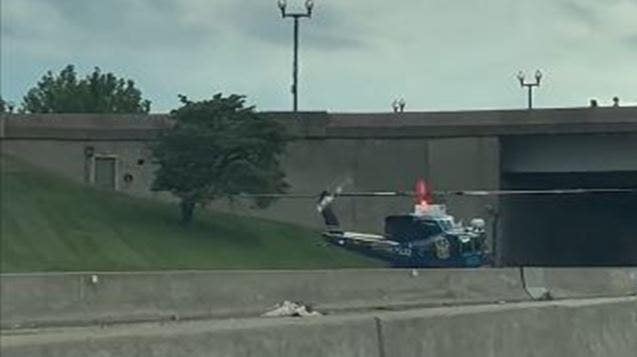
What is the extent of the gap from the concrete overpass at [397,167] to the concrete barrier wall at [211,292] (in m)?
0.44

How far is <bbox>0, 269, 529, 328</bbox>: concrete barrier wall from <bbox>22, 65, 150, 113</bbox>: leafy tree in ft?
2.67

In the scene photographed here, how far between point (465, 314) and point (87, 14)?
3141 millimetres

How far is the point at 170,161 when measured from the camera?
6.80 m

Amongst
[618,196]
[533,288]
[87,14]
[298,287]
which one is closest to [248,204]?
[298,287]

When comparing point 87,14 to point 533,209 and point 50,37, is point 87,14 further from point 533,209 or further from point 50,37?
point 533,209

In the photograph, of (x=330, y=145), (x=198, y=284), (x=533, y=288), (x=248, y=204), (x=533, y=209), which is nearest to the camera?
(x=198, y=284)

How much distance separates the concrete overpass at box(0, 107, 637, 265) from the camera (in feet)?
21.7

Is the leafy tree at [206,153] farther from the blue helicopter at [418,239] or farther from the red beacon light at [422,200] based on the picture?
the red beacon light at [422,200]

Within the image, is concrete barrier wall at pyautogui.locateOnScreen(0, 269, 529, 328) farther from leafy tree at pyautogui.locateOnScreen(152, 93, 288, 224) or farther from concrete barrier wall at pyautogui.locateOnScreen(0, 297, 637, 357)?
leafy tree at pyautogui.locateOnScreen(152, 93, 288, 224)

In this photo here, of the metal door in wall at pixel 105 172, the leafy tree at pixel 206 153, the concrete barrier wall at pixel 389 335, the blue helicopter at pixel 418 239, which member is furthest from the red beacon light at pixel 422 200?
the metal door in wall at pixel 105 172

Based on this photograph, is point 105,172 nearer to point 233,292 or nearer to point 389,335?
point 233,292

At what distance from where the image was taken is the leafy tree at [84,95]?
5.61m

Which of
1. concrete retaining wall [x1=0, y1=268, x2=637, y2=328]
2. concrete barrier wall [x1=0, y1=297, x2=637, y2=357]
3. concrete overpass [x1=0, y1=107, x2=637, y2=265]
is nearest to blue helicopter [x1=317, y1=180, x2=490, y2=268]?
concrete overpass [x1=0, y1=107, x2=637, y2=265]

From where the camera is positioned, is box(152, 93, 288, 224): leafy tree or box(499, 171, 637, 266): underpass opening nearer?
box(152, 93, 288, 224): leafy tree
